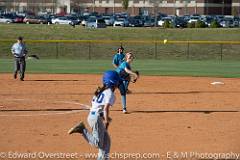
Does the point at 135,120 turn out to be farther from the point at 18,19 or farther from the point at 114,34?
the point at 18,19

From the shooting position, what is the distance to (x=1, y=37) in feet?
177

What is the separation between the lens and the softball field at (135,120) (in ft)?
41.9

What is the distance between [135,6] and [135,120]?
103 meters

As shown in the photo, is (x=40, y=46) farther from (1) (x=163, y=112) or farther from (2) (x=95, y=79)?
(1) (x=163, y=112)

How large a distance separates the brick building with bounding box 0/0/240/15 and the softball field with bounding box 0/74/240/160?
83.3 metres

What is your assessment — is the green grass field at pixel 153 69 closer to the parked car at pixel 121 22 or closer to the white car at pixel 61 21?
the parked car at pixel 121 22

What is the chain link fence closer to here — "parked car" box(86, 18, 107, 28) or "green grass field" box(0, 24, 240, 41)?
"green grass field" box(0, 24, 240, 41)

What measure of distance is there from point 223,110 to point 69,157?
8207mm

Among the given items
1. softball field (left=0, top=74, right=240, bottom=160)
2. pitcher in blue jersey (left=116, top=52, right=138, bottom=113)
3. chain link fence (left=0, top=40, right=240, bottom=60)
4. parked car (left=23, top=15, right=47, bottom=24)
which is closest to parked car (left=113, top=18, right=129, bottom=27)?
parked car (left=23, top=15, right=47, bottom=24)

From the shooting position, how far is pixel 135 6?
118562 millimetres

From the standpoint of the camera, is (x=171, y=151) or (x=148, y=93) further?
(x=148, y=93)

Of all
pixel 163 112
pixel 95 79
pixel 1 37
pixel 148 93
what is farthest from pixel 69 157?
pixel 1 37

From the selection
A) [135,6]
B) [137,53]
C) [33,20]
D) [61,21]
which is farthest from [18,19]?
[135,6]

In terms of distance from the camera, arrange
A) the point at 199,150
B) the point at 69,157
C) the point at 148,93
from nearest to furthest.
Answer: the point at 69,157 < the point at 199,150 < the point at 148,93
